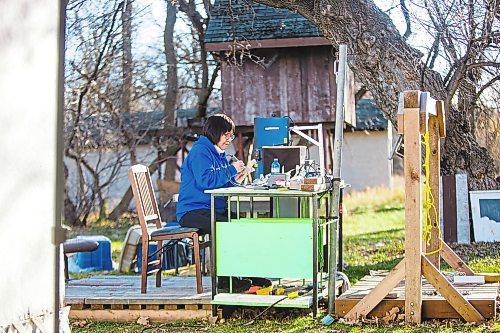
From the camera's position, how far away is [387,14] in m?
10.9

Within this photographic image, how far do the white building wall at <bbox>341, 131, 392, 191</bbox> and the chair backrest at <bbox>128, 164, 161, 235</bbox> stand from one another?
21.8 m

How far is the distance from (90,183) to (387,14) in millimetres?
11716

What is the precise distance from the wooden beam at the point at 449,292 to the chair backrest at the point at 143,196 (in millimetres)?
2468

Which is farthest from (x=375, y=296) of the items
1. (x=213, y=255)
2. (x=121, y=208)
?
(x=121, y=208)

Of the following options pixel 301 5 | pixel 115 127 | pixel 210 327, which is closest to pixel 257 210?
pixel 210 327

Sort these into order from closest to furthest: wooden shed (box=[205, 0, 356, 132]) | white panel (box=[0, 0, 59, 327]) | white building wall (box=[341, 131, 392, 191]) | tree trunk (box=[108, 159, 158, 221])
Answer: white panel (box=[0, 0, 59, 327]), wooden shed (box=[205, 0, 356, 132]), tree trunk (box=[108, 159, 158, 221]), white building wall (box=[341, 131, 392, 191])

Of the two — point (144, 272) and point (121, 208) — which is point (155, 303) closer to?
point (144, 272)

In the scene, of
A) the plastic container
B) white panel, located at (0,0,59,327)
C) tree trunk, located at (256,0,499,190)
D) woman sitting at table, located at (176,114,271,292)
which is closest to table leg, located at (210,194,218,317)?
woman sitting at table, located at (176,114,271,292)

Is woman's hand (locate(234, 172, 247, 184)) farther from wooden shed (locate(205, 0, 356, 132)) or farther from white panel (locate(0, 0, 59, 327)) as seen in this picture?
wooden shed (locate(205, 0, 356, 132))

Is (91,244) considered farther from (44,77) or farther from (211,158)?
(44,77)

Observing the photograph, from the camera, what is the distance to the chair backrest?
7219 millimetres

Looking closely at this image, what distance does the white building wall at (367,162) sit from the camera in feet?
95.9

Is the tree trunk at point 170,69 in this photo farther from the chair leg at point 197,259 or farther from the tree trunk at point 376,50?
the chair leg at point 197,259

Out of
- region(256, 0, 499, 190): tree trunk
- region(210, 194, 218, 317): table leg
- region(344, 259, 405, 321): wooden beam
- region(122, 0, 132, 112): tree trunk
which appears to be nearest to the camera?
region(344, 259, 405, 321): wooden beam
